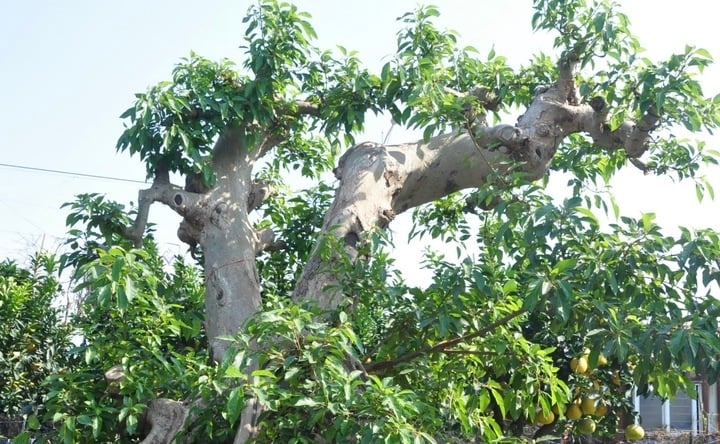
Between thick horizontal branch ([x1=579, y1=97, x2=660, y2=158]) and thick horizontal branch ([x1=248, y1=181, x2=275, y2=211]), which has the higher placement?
thick horizontal branch ([x1=579, y1=97, x2=660, y2=158])

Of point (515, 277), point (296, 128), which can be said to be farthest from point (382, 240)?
point (296, 128)

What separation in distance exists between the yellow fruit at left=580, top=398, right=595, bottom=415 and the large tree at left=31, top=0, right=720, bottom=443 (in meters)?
0.33

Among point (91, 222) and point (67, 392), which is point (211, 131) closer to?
point (91, 222)

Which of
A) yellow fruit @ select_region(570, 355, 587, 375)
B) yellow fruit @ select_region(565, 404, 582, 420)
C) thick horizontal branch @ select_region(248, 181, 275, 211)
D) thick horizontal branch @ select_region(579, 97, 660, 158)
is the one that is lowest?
yellow fruit @ select_region(565, 404, 582, 420)

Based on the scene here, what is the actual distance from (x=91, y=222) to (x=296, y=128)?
1.12 meters

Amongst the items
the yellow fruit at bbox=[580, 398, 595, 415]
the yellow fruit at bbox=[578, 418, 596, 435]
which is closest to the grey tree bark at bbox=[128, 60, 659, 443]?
the yellow fruit at bbox=[580, 398, 595, 415]

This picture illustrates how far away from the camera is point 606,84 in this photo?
3.84 metres

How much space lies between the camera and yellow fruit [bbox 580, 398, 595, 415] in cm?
492

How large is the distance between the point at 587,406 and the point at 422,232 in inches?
52.2

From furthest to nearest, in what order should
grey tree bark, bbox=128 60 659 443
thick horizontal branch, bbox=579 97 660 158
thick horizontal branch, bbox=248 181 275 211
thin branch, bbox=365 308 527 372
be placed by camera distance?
thick horizontal branch, bbox=248 181 275 211, thick horizontal branch, bbox=579 97 660 158, grey tree bark, bbox=128 60 659 443, thin branch, bbox=365 308 527 372

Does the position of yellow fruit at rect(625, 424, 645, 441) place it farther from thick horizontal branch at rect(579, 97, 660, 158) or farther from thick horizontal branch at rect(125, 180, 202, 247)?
thick horizontal branch at rect(125, 180, 202, 247)

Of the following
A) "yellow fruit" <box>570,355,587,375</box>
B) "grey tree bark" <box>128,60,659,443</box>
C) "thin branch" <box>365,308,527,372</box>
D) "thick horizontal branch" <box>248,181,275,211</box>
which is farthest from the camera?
"yellow fruit" <box>570,355,587,375</box>

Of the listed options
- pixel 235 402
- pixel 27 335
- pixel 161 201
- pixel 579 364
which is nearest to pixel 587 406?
pixel 579 364

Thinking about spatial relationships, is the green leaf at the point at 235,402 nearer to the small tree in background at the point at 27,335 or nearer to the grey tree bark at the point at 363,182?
the grey tree bark at the point at 363,182
